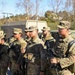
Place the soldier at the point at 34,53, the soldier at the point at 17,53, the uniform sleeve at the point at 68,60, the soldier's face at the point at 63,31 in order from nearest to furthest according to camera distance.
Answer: the uniform sleeve at the point at 68,60 → the soldier's face at the point at 63,31 → the soldier at the point at 34,53 → the soldier at the point at 17,53

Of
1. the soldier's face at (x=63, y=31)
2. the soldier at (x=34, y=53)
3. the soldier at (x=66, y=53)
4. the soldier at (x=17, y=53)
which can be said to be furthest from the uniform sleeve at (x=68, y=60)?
the soldier at (x=17, y=53)

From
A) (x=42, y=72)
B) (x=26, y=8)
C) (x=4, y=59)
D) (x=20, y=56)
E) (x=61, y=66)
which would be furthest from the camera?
(x=26, y=8)

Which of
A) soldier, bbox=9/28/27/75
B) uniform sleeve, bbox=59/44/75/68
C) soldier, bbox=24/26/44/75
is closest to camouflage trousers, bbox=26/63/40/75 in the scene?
soldier, bbox=24/26/44/75

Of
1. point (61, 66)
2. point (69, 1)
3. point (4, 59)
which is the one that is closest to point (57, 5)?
point (69, 1)

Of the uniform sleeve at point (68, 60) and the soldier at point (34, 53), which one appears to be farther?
the soldier at point (34, 53)

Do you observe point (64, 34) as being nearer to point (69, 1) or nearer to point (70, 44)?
point (70, 44)

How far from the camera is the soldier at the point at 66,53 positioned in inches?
166

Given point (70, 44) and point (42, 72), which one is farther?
point (42, 72)

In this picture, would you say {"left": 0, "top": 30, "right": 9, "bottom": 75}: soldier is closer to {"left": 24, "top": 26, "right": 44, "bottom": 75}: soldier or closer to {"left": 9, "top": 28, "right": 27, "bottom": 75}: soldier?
{"left": 9, "top": 28, "right": 27, "bottom": 75}: soldier

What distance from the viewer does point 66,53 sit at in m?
4.34

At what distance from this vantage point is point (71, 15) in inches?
1244

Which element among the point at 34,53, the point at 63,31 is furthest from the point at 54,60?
the point at 34,53

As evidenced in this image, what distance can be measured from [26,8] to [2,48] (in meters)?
23.9

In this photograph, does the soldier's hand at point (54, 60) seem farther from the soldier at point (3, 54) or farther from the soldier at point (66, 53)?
the soldier at point (3, 54)
